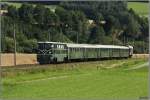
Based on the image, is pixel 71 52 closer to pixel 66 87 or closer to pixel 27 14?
pixel 27 14

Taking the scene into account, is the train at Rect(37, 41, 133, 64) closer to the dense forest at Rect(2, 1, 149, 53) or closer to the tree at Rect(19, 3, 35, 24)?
the dense forest at Rect(2, 1, 149, 53)

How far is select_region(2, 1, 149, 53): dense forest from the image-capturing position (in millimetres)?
18922

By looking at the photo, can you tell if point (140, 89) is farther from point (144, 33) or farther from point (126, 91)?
point (144, 33)

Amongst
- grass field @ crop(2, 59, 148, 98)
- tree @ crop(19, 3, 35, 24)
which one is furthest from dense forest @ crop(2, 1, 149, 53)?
grass field @ crop(2, 59, 148, 98)

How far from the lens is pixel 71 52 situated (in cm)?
3328

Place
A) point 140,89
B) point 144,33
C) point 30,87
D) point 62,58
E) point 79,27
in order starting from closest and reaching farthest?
point 140,89 < point 30,87 < point 144,33 < point 79,27 < point 62,58

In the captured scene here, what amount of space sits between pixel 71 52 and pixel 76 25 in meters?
2.76

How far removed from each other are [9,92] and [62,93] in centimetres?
187

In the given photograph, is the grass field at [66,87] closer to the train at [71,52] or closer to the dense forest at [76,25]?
the dense forest at [76,25]

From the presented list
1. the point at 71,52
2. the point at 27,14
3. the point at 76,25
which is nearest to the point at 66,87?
the point at 76,25

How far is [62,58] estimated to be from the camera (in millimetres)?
32219

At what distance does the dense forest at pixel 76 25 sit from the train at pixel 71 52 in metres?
0.56

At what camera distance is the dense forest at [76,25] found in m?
18.9

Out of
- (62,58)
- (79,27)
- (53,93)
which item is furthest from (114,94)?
(62,58)
